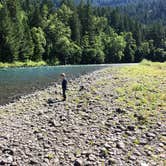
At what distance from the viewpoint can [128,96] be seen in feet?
90.2

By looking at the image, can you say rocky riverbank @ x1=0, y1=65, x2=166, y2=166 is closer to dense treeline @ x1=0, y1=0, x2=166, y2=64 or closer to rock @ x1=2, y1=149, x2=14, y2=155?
rock @ x1=2, y1=149, x2=14, y2=155

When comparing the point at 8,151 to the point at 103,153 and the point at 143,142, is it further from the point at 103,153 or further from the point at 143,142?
the point at 143,142

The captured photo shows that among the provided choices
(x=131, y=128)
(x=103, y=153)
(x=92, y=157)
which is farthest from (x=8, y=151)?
(x=131, y=128)

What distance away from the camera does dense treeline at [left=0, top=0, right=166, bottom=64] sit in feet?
364

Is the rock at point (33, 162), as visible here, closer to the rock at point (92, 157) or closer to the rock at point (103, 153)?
the rock at point (92, 157)

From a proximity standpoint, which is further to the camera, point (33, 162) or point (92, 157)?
point (92, 157)

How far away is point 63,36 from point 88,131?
12431 centimetres

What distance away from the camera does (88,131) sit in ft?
65.7

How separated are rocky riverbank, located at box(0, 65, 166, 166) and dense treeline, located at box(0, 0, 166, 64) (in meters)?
80.4

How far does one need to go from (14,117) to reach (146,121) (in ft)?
26.2

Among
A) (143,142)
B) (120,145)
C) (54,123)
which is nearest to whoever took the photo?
(120,145)

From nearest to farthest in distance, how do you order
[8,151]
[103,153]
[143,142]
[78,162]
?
[78,162] → [103,153] → [8,151] → [143,142]

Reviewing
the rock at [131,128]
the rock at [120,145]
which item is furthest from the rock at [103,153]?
the rock at [131,128]

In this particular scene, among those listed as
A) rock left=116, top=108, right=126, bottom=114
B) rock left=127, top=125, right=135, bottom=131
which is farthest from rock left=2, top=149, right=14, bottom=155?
rock left=116, top=108, right=126, bottom=114
